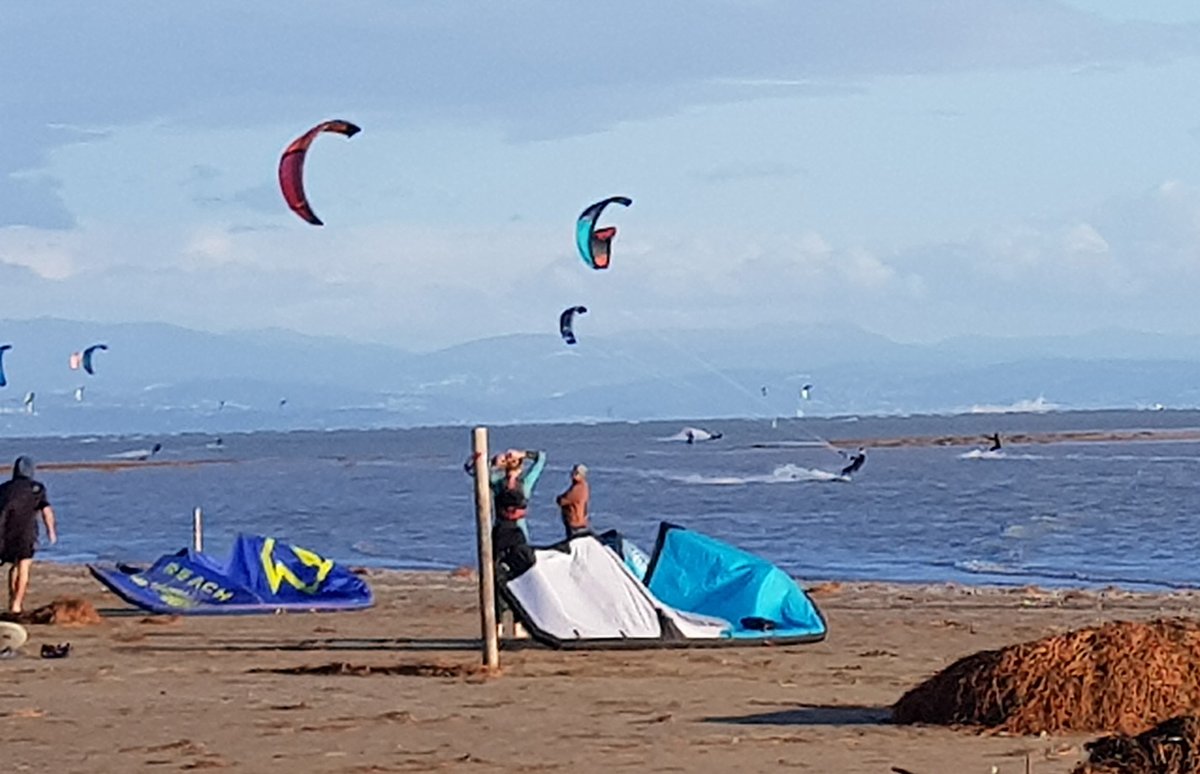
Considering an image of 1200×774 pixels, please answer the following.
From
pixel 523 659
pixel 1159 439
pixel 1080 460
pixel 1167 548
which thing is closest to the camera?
pixel 523 659

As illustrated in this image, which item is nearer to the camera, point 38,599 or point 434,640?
point 434,640

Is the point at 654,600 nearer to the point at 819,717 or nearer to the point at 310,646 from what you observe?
the point at 310,646

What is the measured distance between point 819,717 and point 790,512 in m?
35.3

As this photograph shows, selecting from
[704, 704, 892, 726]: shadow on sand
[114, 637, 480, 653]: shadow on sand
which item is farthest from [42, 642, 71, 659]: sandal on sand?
[704, 704, 892, 726]: shadow on sand

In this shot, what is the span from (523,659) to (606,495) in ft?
148

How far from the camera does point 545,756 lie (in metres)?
9.77

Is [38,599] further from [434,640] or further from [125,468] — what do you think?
[125,468]

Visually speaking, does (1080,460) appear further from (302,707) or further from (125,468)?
(302,707)

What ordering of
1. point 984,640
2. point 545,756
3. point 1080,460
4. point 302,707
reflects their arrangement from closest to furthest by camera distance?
1. point 545,756
2. point 302,707
3. point 984,640
4. point 1080,460

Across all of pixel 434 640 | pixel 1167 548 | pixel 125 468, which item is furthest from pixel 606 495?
pixel 125 468

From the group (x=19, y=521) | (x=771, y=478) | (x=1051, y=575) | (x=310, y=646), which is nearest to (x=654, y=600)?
(x=310, y=646)

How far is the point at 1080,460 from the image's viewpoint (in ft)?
281

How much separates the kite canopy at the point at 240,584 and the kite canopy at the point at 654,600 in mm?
3861

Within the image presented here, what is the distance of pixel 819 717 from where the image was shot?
11.0 meters
